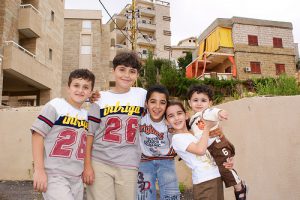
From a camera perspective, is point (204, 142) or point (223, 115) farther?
point (204, 142)

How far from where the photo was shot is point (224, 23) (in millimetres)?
23250

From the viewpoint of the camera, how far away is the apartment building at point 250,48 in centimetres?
2309

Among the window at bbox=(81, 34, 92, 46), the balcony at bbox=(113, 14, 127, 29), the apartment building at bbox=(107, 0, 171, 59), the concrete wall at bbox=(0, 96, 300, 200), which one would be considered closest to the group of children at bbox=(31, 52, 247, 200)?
the concrete wall at bbox=(0, 96, 300, 200)

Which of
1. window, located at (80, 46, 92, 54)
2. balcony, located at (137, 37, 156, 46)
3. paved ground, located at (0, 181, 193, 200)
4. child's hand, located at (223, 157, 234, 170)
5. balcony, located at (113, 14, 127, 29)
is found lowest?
paved ground, located at (0, 181, 193, 200)

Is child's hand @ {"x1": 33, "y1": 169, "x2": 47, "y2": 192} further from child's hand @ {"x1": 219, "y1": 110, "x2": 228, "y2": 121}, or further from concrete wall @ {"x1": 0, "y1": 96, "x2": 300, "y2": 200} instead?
concrete wall @ {"x1": 0, "y1": 96, "x2": 300, "y2": 200}

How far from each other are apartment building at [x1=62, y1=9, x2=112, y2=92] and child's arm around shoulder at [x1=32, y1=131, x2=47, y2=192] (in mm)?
25481

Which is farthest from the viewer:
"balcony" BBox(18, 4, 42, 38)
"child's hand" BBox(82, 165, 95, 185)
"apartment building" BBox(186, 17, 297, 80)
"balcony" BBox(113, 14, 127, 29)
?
"balcony" BBox(113, 14, 127, 29)

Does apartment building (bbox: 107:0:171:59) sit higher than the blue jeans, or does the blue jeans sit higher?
apartment building (bbox: 107:0:171:59)

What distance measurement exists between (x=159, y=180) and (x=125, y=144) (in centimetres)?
57

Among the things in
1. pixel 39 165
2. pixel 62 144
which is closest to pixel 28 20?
pixel 62 144

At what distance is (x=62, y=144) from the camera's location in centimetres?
280

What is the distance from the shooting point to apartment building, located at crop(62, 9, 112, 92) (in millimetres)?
28516

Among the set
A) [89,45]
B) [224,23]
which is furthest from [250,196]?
[89,45]

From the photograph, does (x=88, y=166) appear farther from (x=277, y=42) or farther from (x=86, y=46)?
(x=86, y=46)
